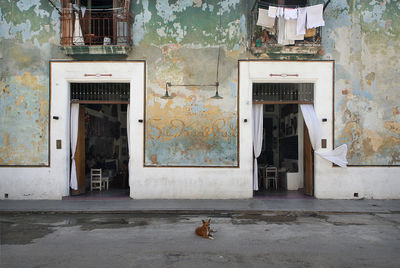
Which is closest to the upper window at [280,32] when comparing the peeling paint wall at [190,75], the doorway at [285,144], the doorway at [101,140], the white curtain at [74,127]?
the peeling paint wall at [190,75]

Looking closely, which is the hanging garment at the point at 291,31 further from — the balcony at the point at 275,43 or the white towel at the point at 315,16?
the white towel at the point at 315,16

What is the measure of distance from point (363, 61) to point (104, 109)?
11326mm

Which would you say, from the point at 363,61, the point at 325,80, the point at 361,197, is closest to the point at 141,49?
the point at 325,80

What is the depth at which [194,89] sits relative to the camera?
11.1 m

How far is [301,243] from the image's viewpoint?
6.33 metres

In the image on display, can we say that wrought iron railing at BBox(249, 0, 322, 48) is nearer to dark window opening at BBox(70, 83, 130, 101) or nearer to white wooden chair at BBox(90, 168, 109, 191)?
dark window opening at BBox(70, 83, 130, 101)

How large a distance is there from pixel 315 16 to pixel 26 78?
9351mm

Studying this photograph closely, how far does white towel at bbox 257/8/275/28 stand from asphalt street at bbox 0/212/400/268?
5.81 meters

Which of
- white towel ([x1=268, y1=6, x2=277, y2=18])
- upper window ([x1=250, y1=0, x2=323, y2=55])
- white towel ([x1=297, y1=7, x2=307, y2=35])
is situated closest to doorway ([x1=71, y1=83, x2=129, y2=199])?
upper window ([x1=250, y1=0, x2=323, y2=55])

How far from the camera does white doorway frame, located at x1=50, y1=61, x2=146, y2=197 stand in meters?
11.1

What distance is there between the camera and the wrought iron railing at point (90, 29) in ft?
36.0

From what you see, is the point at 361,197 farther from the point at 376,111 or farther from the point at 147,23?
the point at 147,23

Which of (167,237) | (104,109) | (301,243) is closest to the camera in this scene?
(301,243)

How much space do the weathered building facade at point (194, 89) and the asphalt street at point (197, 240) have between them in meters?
2.09
